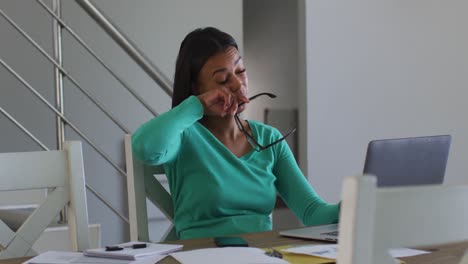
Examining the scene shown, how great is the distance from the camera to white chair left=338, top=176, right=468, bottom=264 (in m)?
0.59

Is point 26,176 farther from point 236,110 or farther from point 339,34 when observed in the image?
point 339,34

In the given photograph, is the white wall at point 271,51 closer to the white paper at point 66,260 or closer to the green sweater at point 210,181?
the green sweater at point 210,181

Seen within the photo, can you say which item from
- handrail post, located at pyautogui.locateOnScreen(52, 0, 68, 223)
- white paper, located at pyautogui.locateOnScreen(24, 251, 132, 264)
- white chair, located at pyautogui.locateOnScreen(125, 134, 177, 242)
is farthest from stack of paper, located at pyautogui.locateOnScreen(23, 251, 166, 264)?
handrail post, located at pyautogui.locateOnScreen(52, 0, 68, 223)

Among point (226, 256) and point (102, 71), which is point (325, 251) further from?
point (102, 71)

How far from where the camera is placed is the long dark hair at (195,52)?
1534mm

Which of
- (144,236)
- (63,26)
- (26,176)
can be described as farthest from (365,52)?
(26,176)

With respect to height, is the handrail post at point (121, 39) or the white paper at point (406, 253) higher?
the handrail post at point (121, 39)

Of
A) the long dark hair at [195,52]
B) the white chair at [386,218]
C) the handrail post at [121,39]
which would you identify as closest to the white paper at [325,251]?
the white chair at [386,218]

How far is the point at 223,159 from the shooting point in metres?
1.49

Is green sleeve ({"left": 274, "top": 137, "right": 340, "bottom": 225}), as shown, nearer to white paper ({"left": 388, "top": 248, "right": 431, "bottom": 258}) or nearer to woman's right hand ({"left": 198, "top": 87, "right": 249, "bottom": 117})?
woman's right hand ({"left": 198, "top": 87, "right": 249, "bottom": 117})

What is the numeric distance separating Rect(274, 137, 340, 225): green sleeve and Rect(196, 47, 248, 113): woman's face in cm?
18

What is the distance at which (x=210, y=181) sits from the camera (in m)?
1.45

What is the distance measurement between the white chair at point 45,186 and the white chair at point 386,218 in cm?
84

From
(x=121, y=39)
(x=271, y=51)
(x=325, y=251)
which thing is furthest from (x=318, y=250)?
(x=271, y=51)
